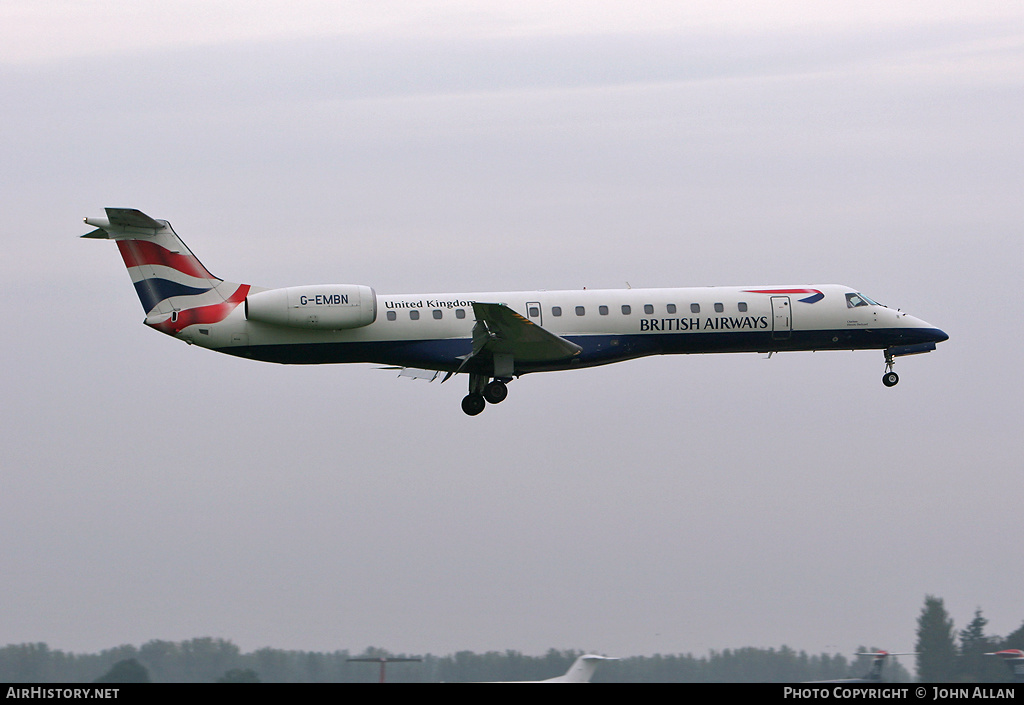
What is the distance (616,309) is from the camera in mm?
35906

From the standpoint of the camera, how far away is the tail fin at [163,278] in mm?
35594

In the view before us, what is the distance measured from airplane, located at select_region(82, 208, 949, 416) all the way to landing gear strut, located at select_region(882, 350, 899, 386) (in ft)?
8.92

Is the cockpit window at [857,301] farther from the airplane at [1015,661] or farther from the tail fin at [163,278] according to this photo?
the tail fin at [163,278]

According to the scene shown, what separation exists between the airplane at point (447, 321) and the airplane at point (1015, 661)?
32.8 feet

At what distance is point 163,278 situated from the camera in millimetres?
35906

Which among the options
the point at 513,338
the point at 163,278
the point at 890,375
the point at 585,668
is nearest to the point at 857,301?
the point at 890,375

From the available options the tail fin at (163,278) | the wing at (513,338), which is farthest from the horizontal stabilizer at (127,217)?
the wing at (513,338)

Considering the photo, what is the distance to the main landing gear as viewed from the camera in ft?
119

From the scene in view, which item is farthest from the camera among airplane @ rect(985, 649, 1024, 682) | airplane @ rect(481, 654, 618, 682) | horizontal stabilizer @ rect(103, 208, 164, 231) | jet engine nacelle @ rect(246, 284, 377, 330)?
horizontal stabilizer @ rect(103, 208, 164, 231)

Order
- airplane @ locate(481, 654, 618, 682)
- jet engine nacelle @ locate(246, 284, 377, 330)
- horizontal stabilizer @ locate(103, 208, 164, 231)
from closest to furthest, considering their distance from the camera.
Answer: airplane @ locate(481, 654, 618, 682), jet engine nacelle @ locate(246, 284, 377, 330), horizontal stabilizer @ locate(103, 208, 164, 231)

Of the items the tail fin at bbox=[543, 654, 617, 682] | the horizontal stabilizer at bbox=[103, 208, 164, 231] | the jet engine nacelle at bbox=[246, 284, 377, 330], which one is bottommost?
the tail fin at bbox=[543, 654, 617, 682]

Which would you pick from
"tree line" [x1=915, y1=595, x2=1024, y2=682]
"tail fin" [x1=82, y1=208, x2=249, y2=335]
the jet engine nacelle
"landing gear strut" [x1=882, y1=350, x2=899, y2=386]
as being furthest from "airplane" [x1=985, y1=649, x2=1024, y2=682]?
"tail fin" [x1=82, y1=208, x2=249, y2=335]

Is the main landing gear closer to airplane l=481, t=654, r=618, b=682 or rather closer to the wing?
the wing
